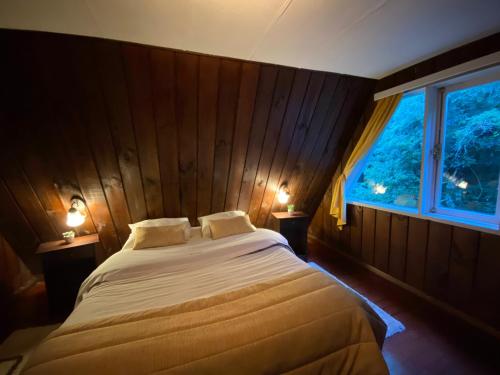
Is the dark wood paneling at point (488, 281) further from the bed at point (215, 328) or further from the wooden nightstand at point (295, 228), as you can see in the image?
the wooden nightstand at point (295, 228)

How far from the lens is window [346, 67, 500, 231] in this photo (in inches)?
64.6

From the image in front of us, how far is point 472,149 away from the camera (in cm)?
174

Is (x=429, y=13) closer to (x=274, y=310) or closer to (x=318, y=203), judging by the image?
(x=274, y=310)

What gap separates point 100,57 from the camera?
1.42 metres

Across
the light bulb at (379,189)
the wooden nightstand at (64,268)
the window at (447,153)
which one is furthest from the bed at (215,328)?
the light bulb at (379,189)

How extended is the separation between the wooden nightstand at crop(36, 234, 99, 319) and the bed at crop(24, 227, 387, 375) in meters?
0.64

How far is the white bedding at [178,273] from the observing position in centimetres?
126

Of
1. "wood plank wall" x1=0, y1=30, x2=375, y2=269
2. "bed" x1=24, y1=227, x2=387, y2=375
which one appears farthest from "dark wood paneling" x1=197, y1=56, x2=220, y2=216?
"bed" x1=24, y1=227, x2=387, y2=375

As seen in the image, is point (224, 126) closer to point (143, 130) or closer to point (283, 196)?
point (143, 130)

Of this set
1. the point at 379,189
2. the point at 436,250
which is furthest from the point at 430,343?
the point at 379,189

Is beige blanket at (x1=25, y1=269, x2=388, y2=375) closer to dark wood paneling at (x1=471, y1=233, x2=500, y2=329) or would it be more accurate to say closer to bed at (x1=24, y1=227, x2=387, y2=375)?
bed at (x1=24, y1=227, x2=387, y2=375)

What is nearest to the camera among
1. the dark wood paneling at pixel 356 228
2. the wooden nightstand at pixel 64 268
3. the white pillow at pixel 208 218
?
the wooden nightstand at pixel 64 268

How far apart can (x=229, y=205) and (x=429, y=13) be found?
2318 mm

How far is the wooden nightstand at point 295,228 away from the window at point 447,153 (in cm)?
86
